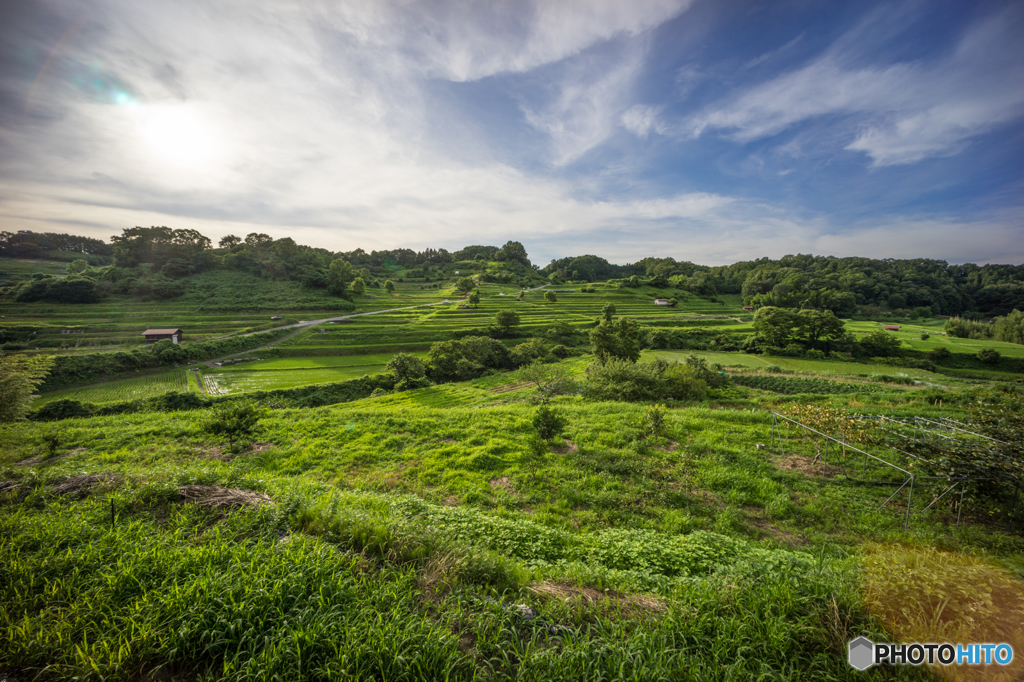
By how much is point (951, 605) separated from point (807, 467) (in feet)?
27.1

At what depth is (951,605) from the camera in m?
3.90

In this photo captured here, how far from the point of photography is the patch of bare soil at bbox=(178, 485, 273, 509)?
18.2 ft

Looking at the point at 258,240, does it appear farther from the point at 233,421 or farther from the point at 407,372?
the point at 233,421

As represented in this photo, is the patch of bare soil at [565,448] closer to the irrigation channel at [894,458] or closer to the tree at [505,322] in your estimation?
the irrigation channel at [894,458]

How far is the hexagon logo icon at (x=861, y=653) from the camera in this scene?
3.39 m

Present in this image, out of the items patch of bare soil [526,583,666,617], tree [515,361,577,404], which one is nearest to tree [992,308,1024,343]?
tree [515,361,577,404]

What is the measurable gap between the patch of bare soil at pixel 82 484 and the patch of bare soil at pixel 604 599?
8.06m

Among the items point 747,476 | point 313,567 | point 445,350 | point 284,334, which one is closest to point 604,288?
point 445,350

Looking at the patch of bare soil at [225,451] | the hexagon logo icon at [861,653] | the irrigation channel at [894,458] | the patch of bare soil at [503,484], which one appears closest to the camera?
the hexagon logo icon at [861,653]

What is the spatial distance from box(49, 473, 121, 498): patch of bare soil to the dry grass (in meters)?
12.1

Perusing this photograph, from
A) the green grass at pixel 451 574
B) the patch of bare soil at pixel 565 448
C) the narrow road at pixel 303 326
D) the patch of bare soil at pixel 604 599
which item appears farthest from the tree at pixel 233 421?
the narrow road at pixel 303 326

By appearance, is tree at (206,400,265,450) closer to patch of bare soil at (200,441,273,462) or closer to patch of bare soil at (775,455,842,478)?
patch of bare soil at (200,441,273,462)

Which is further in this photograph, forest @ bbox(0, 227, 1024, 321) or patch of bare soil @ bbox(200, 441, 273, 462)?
forest @ bbox(0, 227, 1024, 321)

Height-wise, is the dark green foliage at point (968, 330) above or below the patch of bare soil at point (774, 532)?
above
